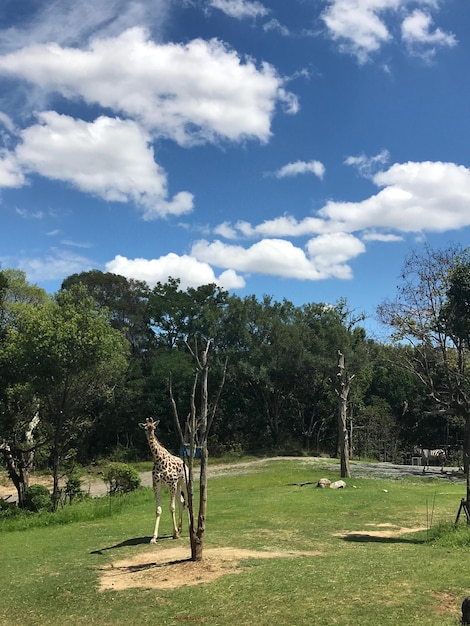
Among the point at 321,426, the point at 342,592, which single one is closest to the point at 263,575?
the point at 342,592

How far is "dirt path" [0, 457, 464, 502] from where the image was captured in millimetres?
27016

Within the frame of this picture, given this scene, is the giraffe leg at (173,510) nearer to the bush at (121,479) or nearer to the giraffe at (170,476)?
the giraffe at (170,476)

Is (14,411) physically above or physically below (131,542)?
above

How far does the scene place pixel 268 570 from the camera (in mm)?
8695

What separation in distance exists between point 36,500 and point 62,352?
515 cm

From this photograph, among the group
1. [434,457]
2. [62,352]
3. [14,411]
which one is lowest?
[434,457]

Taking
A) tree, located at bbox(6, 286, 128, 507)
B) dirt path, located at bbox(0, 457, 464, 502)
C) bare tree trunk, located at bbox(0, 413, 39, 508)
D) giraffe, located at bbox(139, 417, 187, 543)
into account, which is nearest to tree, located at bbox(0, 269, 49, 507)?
bare tree trunk, located at bbox(0, 413, 39, 508)

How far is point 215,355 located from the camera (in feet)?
136

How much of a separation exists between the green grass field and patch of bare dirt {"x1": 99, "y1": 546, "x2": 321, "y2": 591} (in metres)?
0.06

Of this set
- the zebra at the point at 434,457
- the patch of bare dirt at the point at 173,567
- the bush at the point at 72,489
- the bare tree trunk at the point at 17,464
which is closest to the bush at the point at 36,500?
the bare tree trunk at the point at 17,464

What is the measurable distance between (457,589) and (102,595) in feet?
15.5

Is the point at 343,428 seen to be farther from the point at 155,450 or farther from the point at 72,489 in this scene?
the point at 155,450

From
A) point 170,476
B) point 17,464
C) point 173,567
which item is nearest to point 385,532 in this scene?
point 170,476

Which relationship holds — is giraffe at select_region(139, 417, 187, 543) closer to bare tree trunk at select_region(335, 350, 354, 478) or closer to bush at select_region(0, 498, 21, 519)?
bush at select_region(0, 498, 21, 519)
